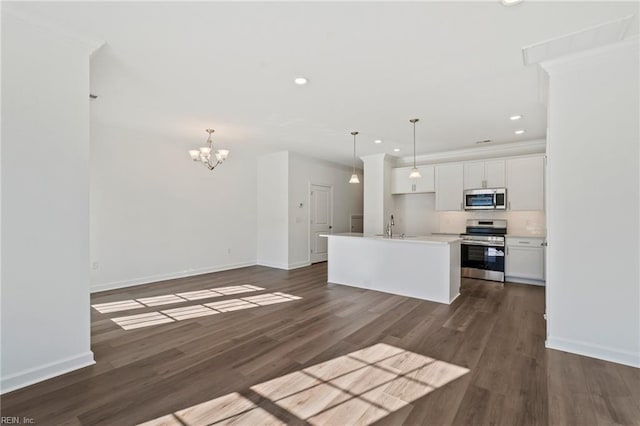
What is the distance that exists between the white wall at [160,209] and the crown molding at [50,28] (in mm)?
1822

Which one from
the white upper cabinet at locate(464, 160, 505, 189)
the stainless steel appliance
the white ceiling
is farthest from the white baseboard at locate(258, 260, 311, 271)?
the white upper cabinet at locate(464, 160, 505, 189)

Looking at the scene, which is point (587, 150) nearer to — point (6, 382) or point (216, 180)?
point (6, 382)

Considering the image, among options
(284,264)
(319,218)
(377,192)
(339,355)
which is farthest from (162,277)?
(377,192)

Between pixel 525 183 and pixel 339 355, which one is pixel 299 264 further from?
pixel 525 183

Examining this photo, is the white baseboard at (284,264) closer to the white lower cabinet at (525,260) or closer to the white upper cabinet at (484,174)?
the white upper cabinet at (484,174)

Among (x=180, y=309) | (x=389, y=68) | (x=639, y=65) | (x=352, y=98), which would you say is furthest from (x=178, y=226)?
(x=639, y=65)

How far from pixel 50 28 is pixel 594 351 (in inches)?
201

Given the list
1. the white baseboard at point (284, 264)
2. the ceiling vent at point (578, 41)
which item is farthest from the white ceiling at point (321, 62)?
the white baseboard at point (284, 264)

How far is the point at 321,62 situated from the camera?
9.11 feet

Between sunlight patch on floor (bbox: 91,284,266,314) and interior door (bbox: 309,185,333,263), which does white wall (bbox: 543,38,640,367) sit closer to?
sunlight patch on floor (bbox: 91,284,266,314)

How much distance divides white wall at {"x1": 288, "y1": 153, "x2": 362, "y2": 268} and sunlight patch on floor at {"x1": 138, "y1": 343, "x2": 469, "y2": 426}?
442cm

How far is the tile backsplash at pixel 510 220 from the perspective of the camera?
5.68 m

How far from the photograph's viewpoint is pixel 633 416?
6.08ft

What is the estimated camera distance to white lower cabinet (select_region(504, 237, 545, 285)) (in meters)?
5.16
